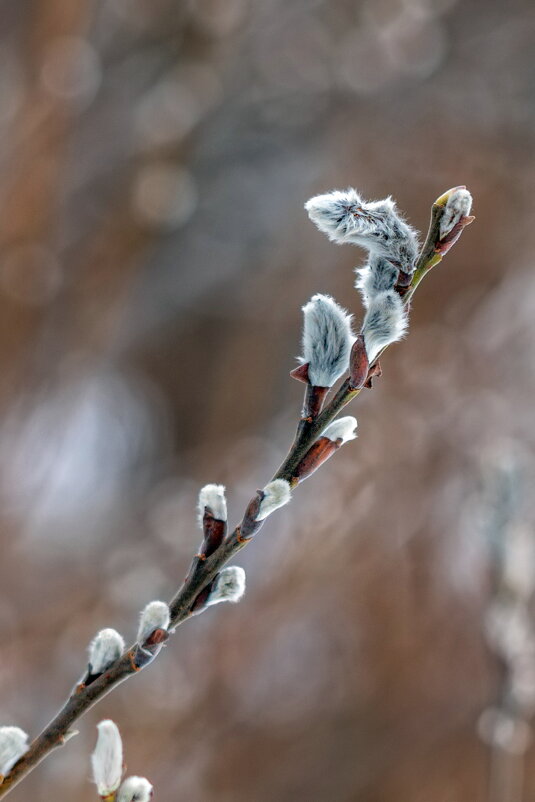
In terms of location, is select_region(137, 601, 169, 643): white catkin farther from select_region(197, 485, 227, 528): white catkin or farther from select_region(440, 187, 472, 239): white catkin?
select_region(440, 187, 472, 239): white catkin

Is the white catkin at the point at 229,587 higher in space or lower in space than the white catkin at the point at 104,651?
lower

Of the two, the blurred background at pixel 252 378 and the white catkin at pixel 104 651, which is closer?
the white catkin at pixel 104 651

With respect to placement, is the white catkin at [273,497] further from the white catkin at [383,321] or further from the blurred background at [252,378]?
the blurred background at [252,378]

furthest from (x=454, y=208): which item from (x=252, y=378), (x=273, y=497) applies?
(x=252, y=378)

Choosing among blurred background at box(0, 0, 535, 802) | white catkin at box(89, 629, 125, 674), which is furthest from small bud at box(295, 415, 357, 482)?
blurred background at box(0, 0, 535, 802)

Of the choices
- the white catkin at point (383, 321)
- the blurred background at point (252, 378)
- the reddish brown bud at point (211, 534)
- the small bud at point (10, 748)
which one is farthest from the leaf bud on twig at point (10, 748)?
the blurred background at point (252, 378)

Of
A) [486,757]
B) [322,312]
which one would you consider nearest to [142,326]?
[486,757]

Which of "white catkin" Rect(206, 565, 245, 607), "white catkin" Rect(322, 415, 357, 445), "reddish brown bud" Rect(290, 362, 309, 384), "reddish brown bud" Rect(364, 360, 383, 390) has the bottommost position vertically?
"white catkin" Rect(206, 565, 245, 607)
